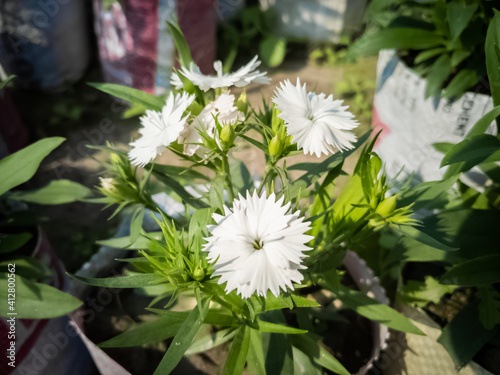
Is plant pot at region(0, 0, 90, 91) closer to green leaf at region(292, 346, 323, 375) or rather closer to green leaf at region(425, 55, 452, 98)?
green leaf at region(425, 55, 452, 98)

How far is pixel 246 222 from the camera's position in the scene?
20.6 inches

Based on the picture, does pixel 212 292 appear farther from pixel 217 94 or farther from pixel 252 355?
pixel 217 94

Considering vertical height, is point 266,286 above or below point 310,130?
below

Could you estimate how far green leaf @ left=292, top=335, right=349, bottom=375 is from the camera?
2.52ft

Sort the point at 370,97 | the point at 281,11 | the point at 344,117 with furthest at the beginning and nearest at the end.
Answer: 1. the point at 281,11
2. the point at 370,97
3. the point at 344,117

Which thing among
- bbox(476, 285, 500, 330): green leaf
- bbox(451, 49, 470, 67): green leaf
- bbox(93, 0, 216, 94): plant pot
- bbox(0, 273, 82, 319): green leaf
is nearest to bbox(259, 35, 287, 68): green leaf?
bbox(93, 0, 216, 94): plant pot

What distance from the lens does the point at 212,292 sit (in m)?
0.65

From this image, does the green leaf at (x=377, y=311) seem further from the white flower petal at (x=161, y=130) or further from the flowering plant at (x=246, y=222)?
the white flower petal at (x=161, y=130)

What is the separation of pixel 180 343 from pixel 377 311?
1.27 feet

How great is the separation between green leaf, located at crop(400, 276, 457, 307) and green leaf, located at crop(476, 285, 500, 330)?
89mm

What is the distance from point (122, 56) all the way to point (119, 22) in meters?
0.14

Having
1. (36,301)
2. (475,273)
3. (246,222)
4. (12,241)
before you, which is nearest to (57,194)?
(12,241)

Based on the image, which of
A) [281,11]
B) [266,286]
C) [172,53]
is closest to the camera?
[266,286]

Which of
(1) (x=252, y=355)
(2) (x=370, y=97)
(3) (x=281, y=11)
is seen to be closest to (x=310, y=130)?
(1) (x=252, y=355)
